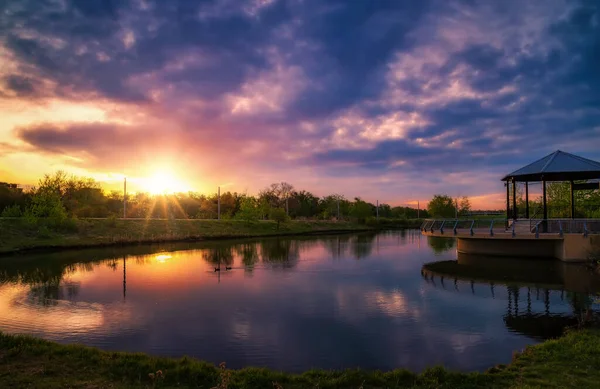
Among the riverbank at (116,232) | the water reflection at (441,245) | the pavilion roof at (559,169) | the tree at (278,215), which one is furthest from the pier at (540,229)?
the tree at (278,215)

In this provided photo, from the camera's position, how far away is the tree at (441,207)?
87.3 m

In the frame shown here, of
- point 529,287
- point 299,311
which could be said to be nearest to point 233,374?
point 299,311

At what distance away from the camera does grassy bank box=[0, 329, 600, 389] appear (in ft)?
19.7

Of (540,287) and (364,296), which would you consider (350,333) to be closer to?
(364,296)

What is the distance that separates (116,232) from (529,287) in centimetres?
3718

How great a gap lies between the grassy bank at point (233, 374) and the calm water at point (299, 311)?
45.7 inches

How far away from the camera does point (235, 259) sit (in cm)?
2620

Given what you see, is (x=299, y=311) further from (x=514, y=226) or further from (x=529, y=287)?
(x=514, y=226)

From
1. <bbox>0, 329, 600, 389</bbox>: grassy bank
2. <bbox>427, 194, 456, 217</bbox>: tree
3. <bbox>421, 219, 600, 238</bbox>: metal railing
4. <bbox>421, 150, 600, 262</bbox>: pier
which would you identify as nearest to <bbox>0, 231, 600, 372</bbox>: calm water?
<bbox>0, 329, 600, 389</bbox>: grassy bank

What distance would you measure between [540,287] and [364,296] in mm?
7539

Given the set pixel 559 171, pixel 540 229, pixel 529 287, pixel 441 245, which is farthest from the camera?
pixel 441 245

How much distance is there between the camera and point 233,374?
21.2 ft

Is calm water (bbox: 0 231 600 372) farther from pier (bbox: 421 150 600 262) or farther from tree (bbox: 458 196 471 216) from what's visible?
tree (bbox: 458 196 471 216)

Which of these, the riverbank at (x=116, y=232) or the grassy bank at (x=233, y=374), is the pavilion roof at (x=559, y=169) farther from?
the riverbank at (x=116, y=232)
